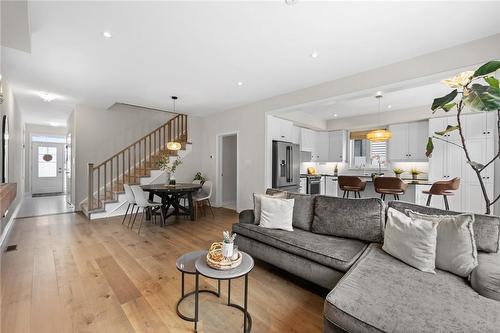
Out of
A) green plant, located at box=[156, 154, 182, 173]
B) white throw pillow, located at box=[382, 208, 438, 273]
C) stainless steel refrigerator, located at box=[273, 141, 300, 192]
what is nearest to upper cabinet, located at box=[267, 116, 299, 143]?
stainless steel refrigerator, located at box=[273, 141, 300, 192]

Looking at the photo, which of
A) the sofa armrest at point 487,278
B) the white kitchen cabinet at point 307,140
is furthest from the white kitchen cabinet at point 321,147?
the sofa armrest at point 487,278

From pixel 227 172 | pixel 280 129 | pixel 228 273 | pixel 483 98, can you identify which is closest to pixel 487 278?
pixel 483 98

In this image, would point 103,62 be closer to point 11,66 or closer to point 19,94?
point 11,66

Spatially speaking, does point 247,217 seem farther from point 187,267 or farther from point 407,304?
point 407,304

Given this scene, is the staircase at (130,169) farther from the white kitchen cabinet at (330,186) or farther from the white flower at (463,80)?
the white flower at (463,80)

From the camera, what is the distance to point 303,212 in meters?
2.85

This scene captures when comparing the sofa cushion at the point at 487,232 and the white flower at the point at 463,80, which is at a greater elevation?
the white flower at the point at 463,80

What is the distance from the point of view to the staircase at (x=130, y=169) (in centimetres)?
524

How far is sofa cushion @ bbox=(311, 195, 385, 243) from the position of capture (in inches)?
91.3

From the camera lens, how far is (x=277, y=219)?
2771 millimetres

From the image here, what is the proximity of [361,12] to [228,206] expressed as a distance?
5.28 m

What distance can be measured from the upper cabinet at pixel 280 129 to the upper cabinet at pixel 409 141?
8.62 ft

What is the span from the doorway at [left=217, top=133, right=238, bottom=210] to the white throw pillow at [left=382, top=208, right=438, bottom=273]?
4553mm

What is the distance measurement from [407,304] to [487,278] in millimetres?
636
